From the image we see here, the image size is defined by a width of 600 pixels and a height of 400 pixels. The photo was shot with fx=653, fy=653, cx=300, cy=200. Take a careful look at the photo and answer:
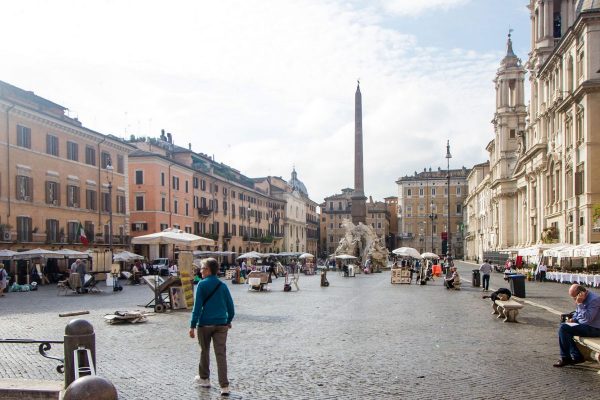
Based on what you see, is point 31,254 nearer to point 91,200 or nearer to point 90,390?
point 91,200

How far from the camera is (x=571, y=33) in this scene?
42.2 metres

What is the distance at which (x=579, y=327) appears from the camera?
9.66 meters

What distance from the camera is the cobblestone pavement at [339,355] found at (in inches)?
318

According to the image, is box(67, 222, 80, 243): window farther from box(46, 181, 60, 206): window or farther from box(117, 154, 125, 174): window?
box(117, 154, 125, 174): window

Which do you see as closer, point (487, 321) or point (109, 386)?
point (109, 386)

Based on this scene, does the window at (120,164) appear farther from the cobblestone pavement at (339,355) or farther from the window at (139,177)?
the cobblestone pavement at (339,355)

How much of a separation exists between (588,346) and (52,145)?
3646cm

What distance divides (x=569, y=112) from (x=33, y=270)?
113ft

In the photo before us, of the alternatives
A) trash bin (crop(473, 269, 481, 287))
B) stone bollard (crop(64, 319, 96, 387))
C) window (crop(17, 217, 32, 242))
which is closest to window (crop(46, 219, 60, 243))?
window (crop(17, 217, 32, 242))

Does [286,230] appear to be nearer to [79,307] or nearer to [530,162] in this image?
[530,162]

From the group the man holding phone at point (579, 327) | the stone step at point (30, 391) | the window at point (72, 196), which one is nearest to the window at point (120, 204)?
the window at point (72, 196)

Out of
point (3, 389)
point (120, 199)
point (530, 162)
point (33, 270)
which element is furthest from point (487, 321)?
point (530, 162)

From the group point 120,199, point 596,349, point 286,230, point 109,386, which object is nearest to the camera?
point 109,386

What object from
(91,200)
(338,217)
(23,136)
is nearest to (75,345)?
(23,136)
